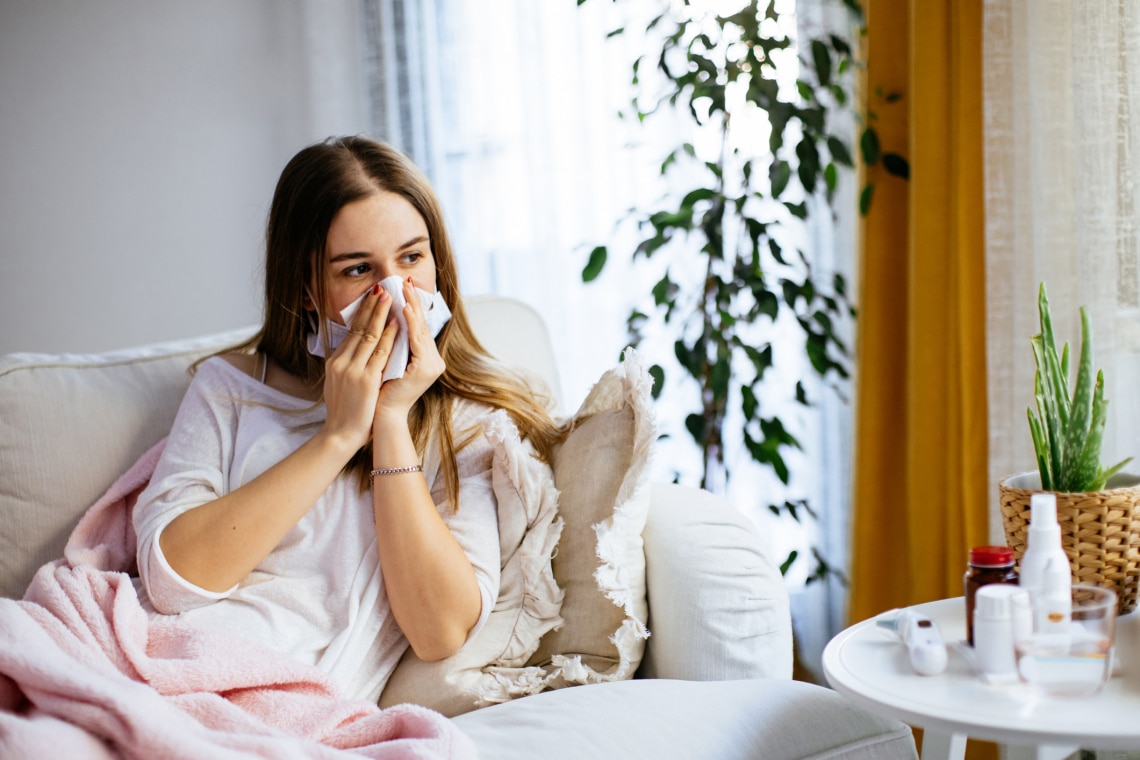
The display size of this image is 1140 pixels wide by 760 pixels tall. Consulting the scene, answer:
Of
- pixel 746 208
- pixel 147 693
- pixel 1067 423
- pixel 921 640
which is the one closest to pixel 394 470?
pixel 147 693

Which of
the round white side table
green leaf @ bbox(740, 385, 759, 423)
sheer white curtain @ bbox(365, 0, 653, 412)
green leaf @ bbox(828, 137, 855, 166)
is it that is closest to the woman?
the round white side table

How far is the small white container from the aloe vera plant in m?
0.19

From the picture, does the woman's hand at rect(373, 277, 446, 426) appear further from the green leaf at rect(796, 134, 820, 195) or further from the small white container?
the green leaf at rect(796, 134, 820, 195)

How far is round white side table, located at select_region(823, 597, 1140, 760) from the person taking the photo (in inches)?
32.2

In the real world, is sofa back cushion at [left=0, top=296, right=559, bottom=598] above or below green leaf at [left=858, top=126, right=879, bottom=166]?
below

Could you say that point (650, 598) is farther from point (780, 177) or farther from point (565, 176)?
point (565, 176)

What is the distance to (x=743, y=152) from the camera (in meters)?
2.19

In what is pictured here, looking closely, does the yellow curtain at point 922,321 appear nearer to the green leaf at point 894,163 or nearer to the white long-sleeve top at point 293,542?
the green leaf at point 894,163

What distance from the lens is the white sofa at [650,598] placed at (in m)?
1.07

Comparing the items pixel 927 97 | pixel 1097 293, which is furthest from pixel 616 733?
pixel 927 97

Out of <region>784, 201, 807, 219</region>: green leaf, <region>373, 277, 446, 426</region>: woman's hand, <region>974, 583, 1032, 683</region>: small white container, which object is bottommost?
<region>974, 583, 1032, 683</region>: small white container

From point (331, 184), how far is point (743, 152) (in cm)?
111

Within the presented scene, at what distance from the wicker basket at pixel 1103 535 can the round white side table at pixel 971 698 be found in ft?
0.16

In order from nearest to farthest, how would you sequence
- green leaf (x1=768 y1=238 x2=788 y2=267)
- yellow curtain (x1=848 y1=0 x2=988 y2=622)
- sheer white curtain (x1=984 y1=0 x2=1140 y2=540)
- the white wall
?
sheer white curtain (x1=984 y1=0 x2=1140 y2=540), yellow curtain (x1=848 y1=0 x2=988 y2=622), green leaf (x1=768 y1=238 x2=788 y2=267), the white wall
